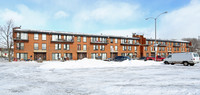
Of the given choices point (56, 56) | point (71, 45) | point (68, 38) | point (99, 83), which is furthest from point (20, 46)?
point (99, 83)

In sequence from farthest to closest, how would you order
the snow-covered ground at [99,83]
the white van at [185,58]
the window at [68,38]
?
the window at [68,38] → the white van at [185,58] → the snow-covered ground at [99,83]

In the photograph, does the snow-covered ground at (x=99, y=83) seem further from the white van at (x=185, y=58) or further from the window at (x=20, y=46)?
the window at (x=20, y=46)

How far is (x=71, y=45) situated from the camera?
47000 mm

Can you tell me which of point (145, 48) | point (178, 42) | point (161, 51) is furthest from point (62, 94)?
point (178, 42)

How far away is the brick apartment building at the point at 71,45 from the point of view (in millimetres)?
41250

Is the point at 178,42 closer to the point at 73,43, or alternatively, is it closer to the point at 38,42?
the point at 73,43

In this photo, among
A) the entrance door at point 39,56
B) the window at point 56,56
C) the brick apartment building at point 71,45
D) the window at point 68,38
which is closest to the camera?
the brick apartment building at point 71,45

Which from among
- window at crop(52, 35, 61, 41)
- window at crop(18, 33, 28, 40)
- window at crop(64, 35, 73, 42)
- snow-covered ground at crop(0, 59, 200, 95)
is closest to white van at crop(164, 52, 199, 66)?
snow-covered ground at crop(0, 59, 200, 95)

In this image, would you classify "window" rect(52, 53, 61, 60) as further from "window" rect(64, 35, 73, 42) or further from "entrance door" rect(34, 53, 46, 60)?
"window" rect(64, 35, 73, 42)

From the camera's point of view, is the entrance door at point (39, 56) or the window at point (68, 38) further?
the window at point (68, 38)

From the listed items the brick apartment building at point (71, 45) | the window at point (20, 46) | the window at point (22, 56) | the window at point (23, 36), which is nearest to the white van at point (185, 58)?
the brick apartment building at point (71, 45)

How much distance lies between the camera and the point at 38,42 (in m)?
42.8

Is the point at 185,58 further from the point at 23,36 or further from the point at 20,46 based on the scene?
the point at 20,46

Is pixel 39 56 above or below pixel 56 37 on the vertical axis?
below
